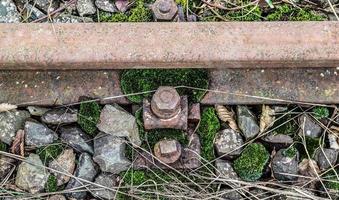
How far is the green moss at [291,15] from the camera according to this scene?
328 cm

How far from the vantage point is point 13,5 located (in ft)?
10.9

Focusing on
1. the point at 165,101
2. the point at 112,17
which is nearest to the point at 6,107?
the point at 112,17

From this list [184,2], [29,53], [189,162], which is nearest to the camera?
[29,53]

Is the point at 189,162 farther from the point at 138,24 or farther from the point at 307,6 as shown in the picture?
the point at 307,6

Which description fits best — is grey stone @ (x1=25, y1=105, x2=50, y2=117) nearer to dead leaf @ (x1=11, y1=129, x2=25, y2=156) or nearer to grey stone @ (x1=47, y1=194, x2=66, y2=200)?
dead leaf @ (x1=11, y1=129, x2=25, y2=156)

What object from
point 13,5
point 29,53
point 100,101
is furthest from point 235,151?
point 13,5

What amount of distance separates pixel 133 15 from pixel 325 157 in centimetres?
129

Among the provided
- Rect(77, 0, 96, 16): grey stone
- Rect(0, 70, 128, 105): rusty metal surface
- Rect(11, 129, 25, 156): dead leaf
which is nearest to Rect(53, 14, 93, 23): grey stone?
Rect(77, 0, 96, 16): grey stone

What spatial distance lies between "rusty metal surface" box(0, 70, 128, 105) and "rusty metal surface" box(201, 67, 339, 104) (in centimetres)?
52

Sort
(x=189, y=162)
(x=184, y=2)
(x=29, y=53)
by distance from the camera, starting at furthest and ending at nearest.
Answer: (x=184, y=2) → (x=189, y=162) → (x=29, y=53)

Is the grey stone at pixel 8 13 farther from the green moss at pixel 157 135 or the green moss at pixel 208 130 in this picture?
the green moss at pixel 208 130

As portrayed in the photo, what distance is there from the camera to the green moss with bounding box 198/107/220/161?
3.11 m

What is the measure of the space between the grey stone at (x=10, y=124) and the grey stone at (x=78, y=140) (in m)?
0.24

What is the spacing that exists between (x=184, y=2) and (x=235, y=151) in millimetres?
882
